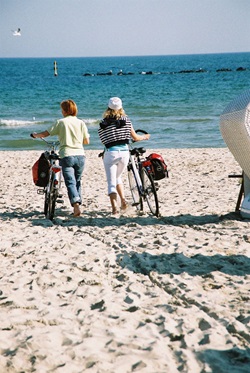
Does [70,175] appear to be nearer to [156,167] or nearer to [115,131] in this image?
[115,131]

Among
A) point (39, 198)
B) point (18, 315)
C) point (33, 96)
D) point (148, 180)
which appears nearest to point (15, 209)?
point (39, 198)

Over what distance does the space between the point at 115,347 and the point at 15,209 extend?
539 cm

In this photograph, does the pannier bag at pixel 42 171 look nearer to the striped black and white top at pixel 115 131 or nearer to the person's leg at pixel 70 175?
the person's leg at pixel 70 175

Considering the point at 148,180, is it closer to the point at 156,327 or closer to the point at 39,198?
the point at 39,198

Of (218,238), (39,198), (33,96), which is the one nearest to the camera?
(218,238)

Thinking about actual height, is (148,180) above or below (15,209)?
above

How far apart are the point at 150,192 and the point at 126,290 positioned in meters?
3.03

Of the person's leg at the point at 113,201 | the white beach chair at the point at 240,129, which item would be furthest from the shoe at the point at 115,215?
the white beach chair at the point at 240,129

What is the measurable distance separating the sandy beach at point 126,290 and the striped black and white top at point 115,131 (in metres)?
1.01

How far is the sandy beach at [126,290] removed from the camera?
12.8ft

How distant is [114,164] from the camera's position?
8.10 m

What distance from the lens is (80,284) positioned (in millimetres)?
5297

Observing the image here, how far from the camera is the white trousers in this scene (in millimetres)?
7957

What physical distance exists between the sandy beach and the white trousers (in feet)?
1.66
